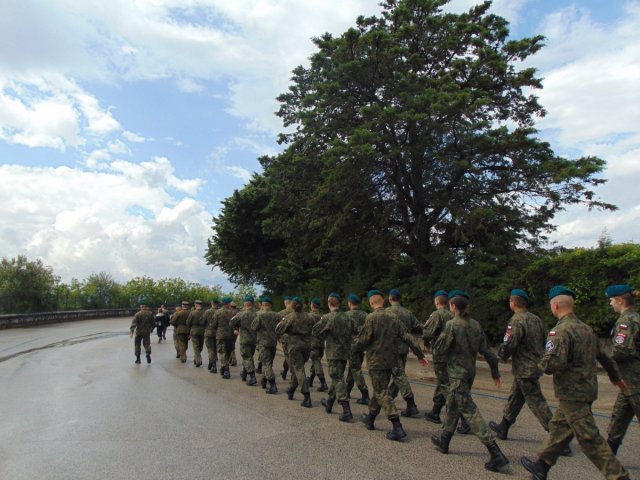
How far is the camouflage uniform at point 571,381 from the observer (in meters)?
4.65

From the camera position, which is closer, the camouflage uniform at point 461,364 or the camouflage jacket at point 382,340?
the camouflage uniform at point 461,364

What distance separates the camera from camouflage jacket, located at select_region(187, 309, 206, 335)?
14.4 meters

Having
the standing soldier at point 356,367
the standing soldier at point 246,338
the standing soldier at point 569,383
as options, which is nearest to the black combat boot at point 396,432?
the standing soldier at point 569,383

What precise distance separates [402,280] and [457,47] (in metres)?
8.65

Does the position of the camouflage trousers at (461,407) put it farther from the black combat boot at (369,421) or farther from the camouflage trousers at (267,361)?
the camouflage trousers at (267,361)

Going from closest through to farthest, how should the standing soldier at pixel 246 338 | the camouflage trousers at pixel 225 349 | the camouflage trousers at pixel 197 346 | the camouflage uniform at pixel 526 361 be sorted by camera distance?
the camouflage uniform at pixel 526 361 → the standing soldier at pixel 246 338 → the camouflage trousers at pixel 225 349 → the camouflage trousers at pixel 197 346

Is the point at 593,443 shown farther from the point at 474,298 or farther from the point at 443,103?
the point at 443,103

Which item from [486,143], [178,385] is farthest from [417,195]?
[178,385]

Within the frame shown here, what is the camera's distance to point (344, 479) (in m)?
4.86

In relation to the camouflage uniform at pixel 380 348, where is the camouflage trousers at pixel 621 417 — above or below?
below

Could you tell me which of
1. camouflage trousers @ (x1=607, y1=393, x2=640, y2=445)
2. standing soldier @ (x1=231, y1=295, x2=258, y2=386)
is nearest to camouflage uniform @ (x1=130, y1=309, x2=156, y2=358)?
standing soldier @ (x1=231, y1=295, x2=258, y2=386)

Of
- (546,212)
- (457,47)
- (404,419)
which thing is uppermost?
(457,47)

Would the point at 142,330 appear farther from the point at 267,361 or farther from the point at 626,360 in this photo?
the point at 626,360

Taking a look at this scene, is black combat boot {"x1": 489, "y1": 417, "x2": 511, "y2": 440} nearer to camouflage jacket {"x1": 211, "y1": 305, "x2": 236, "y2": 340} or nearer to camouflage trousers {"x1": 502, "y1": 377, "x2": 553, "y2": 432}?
camouflage trousers {"x1": 502, "y1": 377, "x2": 553, "y2": 432}
